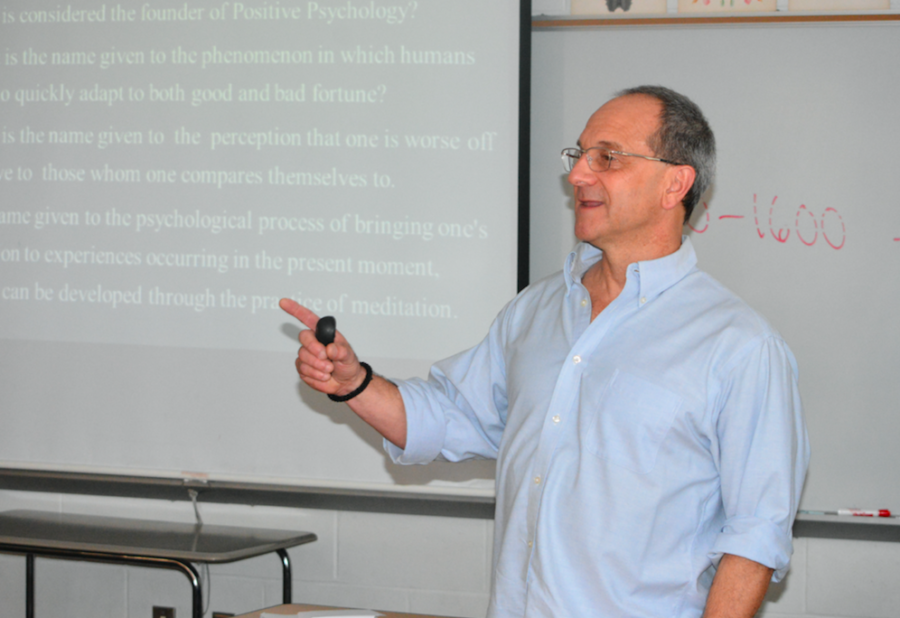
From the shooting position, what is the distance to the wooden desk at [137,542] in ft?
6.97

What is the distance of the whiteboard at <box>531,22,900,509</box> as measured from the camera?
2.17m

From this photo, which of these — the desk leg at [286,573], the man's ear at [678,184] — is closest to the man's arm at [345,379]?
the man's ear at [678,184]

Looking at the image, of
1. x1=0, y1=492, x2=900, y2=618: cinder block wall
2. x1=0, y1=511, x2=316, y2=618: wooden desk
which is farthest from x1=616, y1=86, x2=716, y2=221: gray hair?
x1=0, y1=511, x2=316, y2=618: wooden desk

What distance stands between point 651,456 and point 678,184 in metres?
0.50

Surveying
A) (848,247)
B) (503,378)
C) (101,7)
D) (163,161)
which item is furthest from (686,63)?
(101,7)

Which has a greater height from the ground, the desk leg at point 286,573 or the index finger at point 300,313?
the index finger at point 300,313

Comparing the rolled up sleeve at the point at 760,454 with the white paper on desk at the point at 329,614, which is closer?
the rolled up sleeve at the point at 760,454

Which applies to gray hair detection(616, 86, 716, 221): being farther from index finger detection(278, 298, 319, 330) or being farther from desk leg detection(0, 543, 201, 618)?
desk leg detection(0, 543, 201, 618)

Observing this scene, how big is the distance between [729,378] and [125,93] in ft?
6.47

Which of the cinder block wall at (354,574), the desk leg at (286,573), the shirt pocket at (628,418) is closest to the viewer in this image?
the shirt pocket at (628,418)

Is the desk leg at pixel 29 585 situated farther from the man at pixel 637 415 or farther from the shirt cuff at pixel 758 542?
the shirt cuff at pixel 758 542

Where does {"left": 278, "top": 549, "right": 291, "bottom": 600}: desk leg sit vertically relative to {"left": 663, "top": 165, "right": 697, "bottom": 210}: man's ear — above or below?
below

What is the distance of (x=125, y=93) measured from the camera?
2.47 meters

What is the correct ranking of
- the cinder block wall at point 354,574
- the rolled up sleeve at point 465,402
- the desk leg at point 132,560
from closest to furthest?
the rolled up sleeve at point 465,402 → the desk leg at point 132,560 → the cinder block wall at point 354,574
